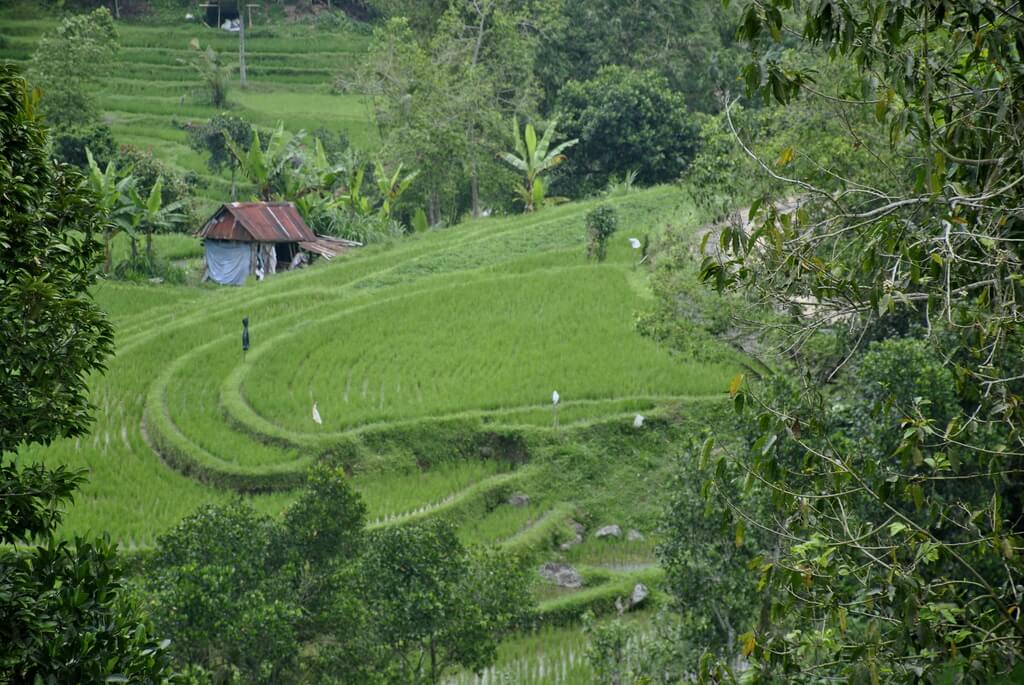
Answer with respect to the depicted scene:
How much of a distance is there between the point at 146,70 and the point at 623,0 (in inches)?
463

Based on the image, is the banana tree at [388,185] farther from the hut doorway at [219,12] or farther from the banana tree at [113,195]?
the hut doorway at [219,12]

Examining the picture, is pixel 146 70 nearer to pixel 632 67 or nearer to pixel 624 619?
pixel 632 67

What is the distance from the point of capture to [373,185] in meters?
24.4

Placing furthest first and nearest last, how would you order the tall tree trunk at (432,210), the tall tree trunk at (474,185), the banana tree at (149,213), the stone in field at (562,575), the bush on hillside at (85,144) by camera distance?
the tall tree trunk at (432,210)
the tall tree trunk at (474,185)
the bush on hillside at (85,144)
the banana tree at (149,213)
the stone in field at (562,575)

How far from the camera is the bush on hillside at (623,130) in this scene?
2230 cm

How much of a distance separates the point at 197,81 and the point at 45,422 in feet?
87.4

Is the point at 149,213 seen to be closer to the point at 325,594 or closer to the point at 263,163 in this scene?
the point at 263,163

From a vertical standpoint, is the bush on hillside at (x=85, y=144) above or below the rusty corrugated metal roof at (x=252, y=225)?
above

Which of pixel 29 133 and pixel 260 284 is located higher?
pixel 29 133

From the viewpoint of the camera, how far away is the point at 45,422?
15.7 ft

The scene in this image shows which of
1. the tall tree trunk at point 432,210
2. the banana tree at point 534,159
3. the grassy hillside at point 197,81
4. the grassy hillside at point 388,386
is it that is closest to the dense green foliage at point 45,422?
the grassy hillside at point 388,386

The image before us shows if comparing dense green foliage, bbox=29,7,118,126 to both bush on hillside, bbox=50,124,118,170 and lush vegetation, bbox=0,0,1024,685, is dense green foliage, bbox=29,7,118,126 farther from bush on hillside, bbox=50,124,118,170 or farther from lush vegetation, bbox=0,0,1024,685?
bush on hillside, bbox=50,124,118,170

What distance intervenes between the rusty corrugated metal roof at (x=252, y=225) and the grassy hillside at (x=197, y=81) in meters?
4.99

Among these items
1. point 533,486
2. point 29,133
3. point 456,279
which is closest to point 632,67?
point 456,279
